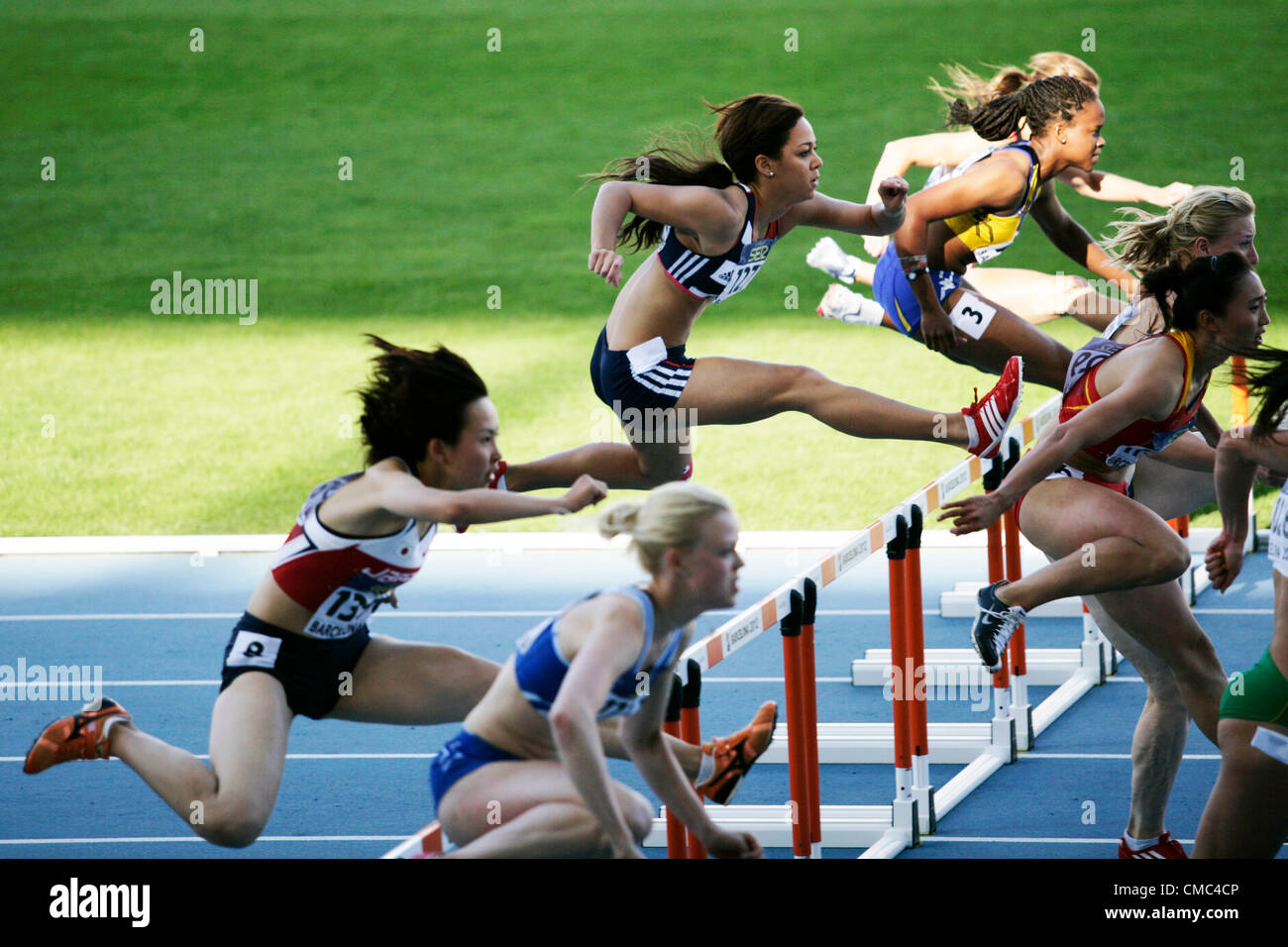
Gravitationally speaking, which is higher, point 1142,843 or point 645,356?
point 645,356

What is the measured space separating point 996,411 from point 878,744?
1.52 m

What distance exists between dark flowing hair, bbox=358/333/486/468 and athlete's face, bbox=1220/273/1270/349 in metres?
1.96

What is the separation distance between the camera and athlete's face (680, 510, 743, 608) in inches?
128

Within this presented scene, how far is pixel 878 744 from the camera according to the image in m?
5.94

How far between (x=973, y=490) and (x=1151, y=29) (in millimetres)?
11800

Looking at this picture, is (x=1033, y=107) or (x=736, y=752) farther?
(x=1033, y=107)

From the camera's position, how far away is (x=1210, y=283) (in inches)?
168

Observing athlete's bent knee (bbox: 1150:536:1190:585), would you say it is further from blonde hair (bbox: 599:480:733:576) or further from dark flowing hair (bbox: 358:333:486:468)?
dark flowing hair (bbox: 358:333:486:468)

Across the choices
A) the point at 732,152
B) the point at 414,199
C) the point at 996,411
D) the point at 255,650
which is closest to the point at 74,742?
the point at 255,650

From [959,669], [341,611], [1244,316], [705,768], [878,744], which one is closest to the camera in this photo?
[705,768]

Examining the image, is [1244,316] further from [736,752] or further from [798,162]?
[736,752]

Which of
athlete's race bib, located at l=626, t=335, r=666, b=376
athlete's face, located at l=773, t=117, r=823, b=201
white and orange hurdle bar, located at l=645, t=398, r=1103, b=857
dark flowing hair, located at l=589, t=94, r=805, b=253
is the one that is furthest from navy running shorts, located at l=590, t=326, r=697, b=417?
white and orange hurdle bar, located at l=645, t=398, r=1103, b=857
